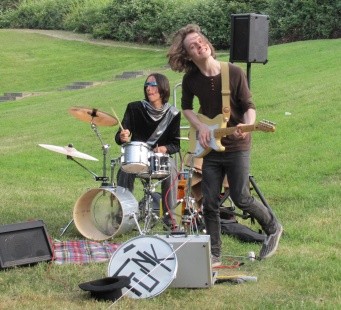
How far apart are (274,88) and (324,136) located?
222 inches

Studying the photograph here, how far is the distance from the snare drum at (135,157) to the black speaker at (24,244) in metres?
1.07

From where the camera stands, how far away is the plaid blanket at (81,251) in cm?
777

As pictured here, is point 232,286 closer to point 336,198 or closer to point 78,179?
point 336,198

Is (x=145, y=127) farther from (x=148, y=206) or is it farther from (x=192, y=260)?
(x=192, y=260)

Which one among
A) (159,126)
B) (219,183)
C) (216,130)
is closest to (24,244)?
(219,183)

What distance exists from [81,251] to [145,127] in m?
1.70

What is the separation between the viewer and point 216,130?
279 inches

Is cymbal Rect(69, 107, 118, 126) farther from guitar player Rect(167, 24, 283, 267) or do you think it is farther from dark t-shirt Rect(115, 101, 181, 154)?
guitar player Rect(167, 24, 283, 267)

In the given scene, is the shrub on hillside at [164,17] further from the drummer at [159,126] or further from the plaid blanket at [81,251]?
the plaid blanket at [81,251]

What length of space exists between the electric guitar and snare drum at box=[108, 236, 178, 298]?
3.50 feet

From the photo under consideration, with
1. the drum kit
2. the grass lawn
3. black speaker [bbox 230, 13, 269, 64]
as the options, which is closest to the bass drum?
the drum kit

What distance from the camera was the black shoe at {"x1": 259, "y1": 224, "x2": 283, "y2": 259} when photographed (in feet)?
25.5

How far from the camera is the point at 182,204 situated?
8.84 meters

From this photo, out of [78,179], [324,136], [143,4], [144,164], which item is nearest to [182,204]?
[144,164]
